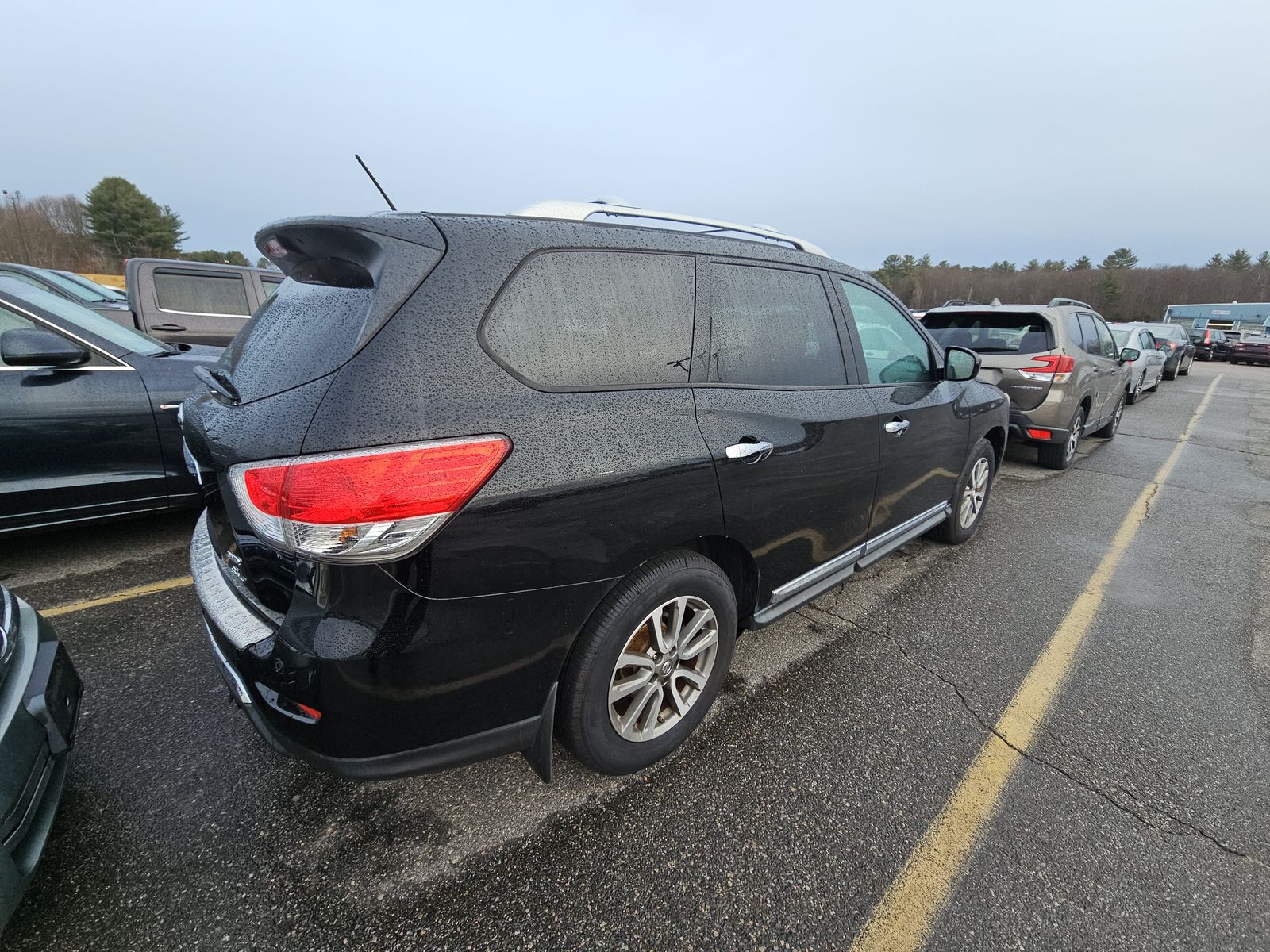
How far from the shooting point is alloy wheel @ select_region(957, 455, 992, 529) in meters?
4.10

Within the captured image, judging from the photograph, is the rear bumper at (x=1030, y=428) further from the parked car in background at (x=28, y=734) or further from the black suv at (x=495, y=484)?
the parked car in background at (x=28, y=734)

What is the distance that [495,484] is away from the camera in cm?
146

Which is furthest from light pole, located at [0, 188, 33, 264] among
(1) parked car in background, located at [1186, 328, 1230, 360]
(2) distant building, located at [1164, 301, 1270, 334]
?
(2) distant building, located at [1164, 301, 1270, 334]

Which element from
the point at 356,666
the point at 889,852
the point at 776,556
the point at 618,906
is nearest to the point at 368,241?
the point at 356,666

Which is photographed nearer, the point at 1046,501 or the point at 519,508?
the point at 519,508

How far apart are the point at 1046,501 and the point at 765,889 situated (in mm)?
5195

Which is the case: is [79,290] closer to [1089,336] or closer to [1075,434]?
[1075,434]

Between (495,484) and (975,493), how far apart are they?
13.0 ft

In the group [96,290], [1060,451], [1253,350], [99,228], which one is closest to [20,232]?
[99,228]

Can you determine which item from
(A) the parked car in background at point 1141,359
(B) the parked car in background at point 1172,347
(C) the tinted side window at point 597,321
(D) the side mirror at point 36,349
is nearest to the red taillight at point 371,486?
(C) the tinted side window at point 597,321

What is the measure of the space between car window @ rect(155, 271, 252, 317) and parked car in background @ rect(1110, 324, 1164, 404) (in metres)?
14.3

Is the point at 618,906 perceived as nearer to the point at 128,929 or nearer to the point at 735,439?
the point at 128,929

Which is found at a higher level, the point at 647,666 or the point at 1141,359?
the point at 1141,359

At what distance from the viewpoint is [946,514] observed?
3.84 m
